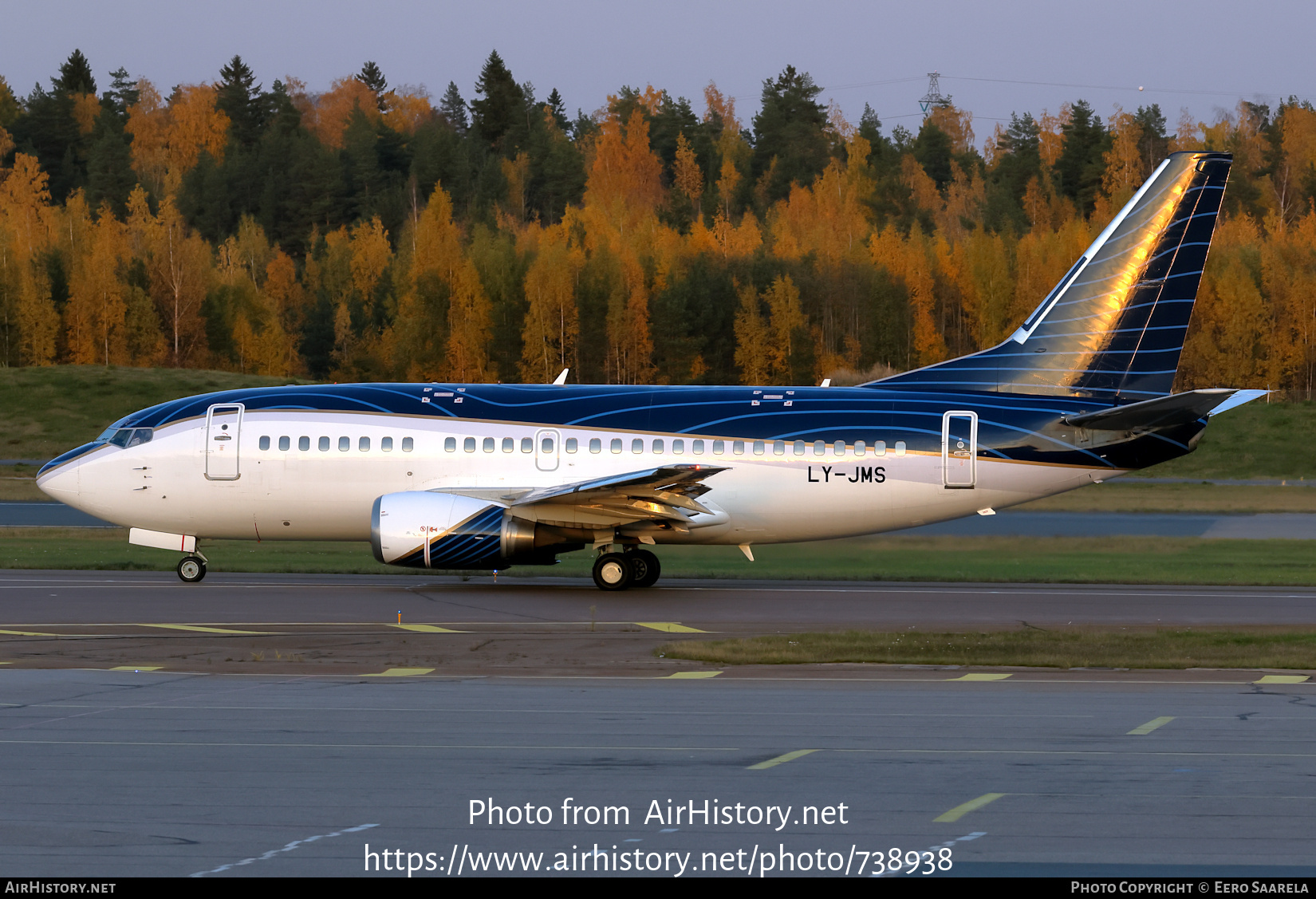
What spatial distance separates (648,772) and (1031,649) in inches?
356

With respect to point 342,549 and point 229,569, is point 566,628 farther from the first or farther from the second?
point 342,549

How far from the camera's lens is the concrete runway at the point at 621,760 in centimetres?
830

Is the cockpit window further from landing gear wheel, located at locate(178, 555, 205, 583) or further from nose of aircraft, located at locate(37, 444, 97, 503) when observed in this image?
landing gear wheel, located at locate(178, 555, 205, 583)

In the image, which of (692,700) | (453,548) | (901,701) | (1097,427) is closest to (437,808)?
(692,700)

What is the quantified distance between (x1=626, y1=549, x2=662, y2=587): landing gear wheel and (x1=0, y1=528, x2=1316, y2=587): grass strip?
8.93ft

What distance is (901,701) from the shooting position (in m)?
13.9

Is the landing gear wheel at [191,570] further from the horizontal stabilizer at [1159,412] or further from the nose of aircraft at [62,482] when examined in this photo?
the horizontal stabilizer at [1159,412]

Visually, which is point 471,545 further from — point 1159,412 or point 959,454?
point 1159,412

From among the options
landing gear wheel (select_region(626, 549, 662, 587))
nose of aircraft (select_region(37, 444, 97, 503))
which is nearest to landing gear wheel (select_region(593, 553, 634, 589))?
landing gear wheel (select_region(626, 549, 662, 587))

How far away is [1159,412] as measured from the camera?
82.4ft

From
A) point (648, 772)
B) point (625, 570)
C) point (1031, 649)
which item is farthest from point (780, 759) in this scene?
point (625, 570)

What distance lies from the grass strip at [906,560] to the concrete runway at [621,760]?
1075cm

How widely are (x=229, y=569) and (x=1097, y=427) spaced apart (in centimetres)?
1794

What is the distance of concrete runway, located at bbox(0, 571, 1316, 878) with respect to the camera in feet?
27.2
